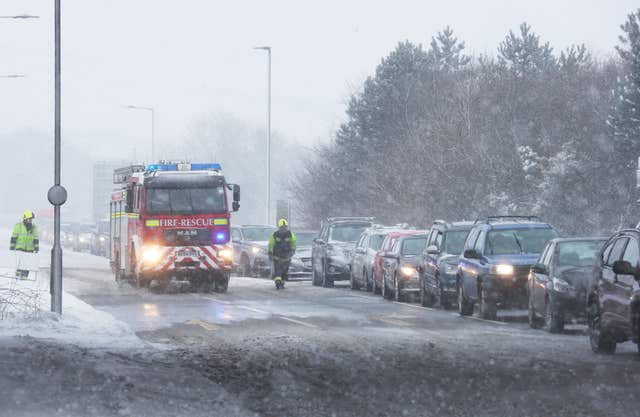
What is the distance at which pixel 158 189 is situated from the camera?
107 ft

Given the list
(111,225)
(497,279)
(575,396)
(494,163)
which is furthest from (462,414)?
(494,163)

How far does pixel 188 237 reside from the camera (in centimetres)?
3241

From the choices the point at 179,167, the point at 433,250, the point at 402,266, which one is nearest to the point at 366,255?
the point at 402,266

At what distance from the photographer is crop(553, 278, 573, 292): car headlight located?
19.0 metres

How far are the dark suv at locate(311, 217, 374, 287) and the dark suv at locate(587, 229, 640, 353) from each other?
20.9 meters

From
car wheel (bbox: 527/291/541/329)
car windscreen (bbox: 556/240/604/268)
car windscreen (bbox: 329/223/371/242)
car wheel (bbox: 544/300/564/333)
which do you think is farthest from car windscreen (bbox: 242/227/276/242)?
car wheel (bbox: 544/300/564/333)

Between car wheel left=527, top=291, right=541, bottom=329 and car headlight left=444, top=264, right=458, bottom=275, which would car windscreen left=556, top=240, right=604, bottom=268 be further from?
car headlight left=444, top=264, right=458, bottom=275

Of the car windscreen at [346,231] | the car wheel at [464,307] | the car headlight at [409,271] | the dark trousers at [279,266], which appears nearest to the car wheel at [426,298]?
the car headlight at [409,271]

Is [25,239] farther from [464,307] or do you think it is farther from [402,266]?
[464,307]

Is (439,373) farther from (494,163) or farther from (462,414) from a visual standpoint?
(494,163)

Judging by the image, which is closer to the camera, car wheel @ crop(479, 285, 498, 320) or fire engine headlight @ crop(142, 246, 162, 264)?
car wheel @ crop(479, 285, 498, 320)

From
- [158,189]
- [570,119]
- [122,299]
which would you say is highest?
[570,119]

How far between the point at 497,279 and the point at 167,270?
1201 cm

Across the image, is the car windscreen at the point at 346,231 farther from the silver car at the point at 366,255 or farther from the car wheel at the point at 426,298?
the car wheel at the point at 426,298
